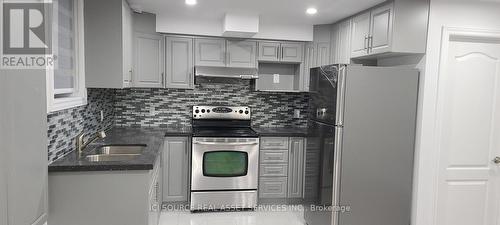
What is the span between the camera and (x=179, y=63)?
4008 millimetres

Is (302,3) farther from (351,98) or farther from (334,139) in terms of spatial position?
(334,139)

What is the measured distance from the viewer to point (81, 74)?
2795 mm

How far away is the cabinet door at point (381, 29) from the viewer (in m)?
2.86

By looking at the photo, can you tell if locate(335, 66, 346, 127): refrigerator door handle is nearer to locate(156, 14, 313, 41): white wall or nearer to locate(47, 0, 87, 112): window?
locate(156, 14, 313, 41): white wall

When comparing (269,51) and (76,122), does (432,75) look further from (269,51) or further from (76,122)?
(76,122)

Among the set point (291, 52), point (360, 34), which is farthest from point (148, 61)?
point (360, 34)

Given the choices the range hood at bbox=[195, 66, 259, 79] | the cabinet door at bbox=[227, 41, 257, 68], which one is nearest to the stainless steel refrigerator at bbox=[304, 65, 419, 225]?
the range hood at bbox=[195, 66, 259, 79]

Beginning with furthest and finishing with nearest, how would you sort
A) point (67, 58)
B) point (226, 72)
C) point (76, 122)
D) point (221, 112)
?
point (221, 112) → point (226, 72) → point (76, 122) → point (67, 58)

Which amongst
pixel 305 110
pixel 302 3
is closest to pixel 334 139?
pixel 302 3

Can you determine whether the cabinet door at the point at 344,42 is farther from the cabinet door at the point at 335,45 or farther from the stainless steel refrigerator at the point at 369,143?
the stainless steel refrigerator at the point at 369,143

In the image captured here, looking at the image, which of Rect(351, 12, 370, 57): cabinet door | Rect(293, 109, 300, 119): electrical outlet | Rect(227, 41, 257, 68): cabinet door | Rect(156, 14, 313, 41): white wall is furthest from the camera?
Rect(293, 109, 300, 119): electrical outlet

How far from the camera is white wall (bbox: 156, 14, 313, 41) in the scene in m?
3.86

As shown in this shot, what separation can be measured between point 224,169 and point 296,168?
0.90 m

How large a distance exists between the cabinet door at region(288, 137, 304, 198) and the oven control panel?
30.4 inches
